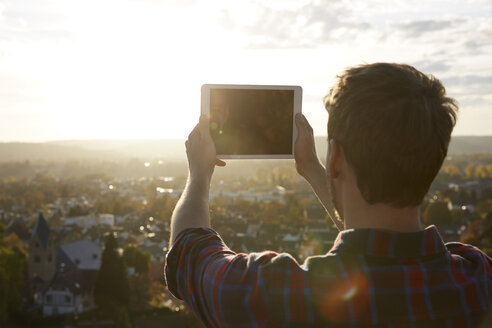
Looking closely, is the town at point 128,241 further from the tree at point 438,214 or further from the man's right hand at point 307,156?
the man's right hand at point 307,156

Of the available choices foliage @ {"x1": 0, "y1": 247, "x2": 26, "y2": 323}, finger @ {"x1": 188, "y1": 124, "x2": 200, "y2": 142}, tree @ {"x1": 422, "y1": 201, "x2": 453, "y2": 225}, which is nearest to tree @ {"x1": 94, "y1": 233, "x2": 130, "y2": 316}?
foliage @ {"x1": 0, "y1": 247, "x2": 26, "y2": 323}

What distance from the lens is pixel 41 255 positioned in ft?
82.2

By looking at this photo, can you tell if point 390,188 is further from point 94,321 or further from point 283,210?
point 283,210

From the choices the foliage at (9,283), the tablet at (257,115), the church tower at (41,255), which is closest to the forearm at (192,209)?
the tablet at (257,115)

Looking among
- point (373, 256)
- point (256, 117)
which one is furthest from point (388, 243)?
point (256, 117)

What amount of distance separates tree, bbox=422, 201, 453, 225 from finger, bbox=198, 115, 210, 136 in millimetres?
28881

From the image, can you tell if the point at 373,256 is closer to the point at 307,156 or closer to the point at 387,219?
the point at 387,219

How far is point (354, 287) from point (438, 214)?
98.8ft

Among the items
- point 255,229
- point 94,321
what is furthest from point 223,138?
point 255,229

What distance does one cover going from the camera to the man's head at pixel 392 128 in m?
1.02

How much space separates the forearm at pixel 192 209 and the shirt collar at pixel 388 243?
278 millimetres

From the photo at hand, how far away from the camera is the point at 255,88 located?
1547 mm

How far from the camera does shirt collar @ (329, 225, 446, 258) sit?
1.04 meters

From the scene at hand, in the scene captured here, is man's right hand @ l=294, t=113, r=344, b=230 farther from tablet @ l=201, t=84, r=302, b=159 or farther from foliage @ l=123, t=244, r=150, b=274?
foliage @ l=123, t=244, r=150, b=274
